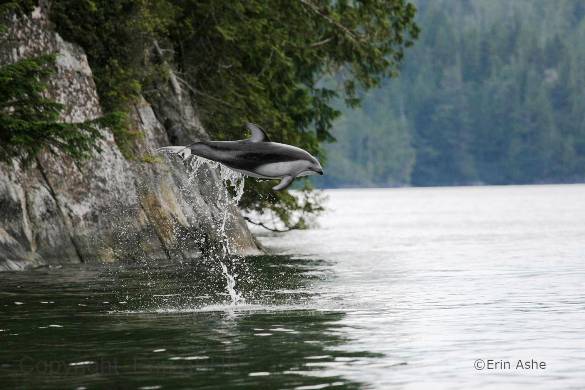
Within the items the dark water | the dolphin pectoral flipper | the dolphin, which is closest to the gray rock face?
the dark water

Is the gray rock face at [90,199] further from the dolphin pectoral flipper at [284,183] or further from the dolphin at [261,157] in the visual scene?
the dolphin pectoral flipper at [284,183]

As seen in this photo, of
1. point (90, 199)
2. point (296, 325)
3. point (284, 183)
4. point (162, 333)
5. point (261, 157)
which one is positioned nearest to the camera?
point (284, 183)

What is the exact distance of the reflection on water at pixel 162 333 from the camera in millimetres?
14305

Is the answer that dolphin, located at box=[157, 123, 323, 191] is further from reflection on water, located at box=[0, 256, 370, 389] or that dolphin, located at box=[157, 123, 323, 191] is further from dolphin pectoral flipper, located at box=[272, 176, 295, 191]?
reflection on water, located at box=[0, 256, 370, 389]

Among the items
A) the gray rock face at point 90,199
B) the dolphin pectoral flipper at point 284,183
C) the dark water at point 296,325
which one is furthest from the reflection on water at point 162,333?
the dolphin pectoral flipper at point 284,183

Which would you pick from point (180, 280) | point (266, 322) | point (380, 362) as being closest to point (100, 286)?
point (180, 280)

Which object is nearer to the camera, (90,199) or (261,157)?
(261,157)

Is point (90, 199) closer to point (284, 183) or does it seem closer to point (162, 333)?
point (162, 333)

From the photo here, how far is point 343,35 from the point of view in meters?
39.9

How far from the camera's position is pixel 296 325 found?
18719mm

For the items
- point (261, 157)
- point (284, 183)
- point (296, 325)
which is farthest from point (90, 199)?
point (284, 183)

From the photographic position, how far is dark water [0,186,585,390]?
14.4 meters

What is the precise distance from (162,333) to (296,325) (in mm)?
2087

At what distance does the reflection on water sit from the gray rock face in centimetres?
174
